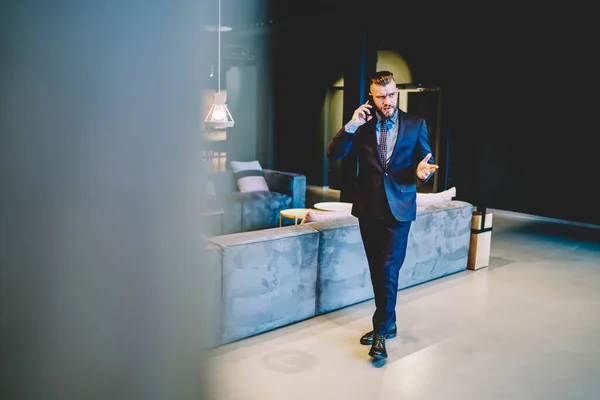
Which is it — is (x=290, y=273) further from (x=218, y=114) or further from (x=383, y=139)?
(x=218, y=114)

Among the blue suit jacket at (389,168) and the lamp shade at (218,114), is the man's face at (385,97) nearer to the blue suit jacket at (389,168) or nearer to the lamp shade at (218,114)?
the blue suit jacket at (389,168)

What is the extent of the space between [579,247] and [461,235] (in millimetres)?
2269

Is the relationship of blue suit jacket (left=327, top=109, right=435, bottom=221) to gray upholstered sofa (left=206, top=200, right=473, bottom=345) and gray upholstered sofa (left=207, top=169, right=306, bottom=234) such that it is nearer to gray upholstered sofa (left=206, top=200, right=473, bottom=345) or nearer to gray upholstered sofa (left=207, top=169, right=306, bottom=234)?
gray upholstered sofa (left=206, top=200, right=473, bottom=345)

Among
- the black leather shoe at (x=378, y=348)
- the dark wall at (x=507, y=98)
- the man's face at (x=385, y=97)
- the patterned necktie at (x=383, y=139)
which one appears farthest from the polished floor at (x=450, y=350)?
the dark wall at (x=507, y=98)

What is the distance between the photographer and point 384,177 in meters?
3.12

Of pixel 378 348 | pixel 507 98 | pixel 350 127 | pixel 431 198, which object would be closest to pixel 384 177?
pixel 350 127

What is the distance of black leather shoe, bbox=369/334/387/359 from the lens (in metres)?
3.19

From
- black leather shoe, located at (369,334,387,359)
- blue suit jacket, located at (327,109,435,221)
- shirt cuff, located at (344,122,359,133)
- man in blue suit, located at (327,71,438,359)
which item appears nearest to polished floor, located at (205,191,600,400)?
black leather shoe, located at (369,334,387,359)

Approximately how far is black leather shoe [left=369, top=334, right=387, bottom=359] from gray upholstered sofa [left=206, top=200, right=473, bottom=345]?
0.71m

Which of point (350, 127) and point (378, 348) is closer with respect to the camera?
point (350, 127)

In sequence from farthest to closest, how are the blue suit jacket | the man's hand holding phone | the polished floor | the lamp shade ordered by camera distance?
1. the lamp shade
2. the blue suit jacket
3. the man's hand holding phone
4. the polished floor

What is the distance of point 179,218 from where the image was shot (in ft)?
2.18

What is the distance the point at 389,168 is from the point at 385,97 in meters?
0.39

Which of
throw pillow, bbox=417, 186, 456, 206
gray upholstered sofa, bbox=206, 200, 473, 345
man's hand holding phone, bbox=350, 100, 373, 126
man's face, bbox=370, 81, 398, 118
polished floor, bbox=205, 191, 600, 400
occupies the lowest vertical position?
polished floor, bbox=205, 191, 600, 400
